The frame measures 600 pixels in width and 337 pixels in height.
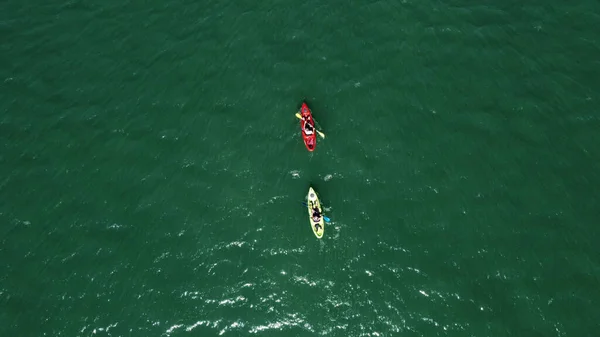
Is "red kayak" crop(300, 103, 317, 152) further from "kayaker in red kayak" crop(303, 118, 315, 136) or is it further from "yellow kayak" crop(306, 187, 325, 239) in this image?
"yellow kayak" crop(306, 187, 325, 239)

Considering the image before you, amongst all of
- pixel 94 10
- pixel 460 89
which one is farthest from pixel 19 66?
pixel 460 89

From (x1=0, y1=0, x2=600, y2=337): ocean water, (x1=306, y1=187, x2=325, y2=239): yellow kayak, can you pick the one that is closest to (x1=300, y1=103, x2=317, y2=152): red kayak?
(x1=0, y1=0, x2=600, y2=337): ocean water

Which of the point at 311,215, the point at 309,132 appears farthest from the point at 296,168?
the point at 311,215

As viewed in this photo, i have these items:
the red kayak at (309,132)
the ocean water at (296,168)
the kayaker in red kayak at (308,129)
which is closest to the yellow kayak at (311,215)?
the ocean water at (296,168)

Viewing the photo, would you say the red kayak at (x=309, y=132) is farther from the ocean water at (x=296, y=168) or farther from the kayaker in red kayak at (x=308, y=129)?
the ocean water at (x=296, y=168)

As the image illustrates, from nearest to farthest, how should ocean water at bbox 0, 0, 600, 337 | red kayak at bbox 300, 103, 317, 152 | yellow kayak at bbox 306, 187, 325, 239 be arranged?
ocean water at bbox 0, 0, 600, 337 → yellow kayak at bbox 306, 187, 325, 239 → red kayak at bbox 300, 103, 317, 152

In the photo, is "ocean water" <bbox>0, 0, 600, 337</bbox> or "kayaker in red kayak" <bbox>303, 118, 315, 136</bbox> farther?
"kayaker in red kayak" <bbox>303, 118, 315, 136</bbox>

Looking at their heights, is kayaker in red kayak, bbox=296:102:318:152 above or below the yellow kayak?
above
